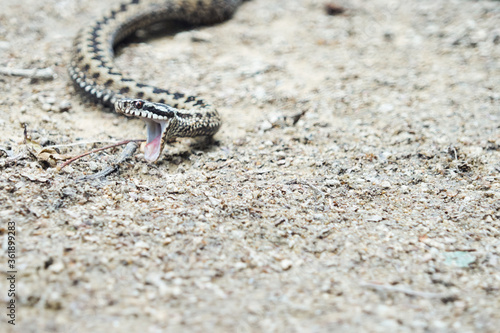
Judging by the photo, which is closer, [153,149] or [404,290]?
[404,290]

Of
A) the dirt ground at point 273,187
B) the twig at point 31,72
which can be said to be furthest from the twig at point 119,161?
the twig at point 31,72

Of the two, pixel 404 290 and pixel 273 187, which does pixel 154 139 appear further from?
pixel 404 290

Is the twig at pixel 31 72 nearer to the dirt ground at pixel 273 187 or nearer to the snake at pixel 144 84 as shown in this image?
the dirt ground at pixel 273 187

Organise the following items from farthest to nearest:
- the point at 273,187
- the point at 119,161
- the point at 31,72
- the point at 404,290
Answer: the point at 31,72
the point at 119,161
the point at 273,187
the point at 404,290

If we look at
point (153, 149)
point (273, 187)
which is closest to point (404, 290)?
point (273, 187)

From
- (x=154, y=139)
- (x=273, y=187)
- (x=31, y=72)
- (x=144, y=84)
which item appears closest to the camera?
(x=273, y=187)

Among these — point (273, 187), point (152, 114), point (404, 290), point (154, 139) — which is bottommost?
point (404, 290)

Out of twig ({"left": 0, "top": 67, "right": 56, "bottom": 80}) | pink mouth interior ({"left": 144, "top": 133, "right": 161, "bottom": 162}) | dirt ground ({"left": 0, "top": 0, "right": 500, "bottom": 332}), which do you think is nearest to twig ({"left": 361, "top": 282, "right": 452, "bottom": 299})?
dirt ground ({"left": 0, "top": 0, "right": 500, "bottom": 332})
